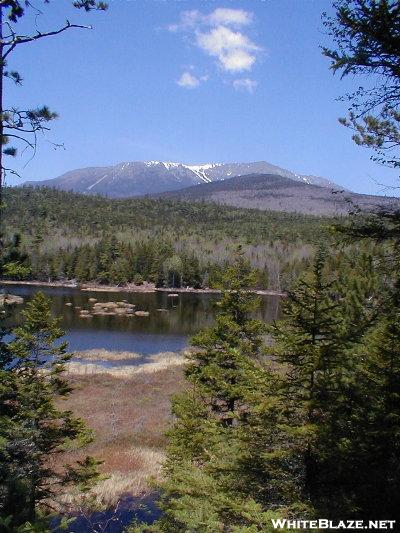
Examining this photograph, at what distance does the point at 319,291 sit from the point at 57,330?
11.1 metres

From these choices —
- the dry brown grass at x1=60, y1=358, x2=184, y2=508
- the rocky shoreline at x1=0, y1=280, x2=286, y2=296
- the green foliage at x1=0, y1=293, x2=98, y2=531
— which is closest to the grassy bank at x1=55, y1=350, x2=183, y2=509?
the dry brown grass at x1=60, y1=358, x2=184, y2=508

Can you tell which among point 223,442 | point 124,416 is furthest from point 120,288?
point 223,442

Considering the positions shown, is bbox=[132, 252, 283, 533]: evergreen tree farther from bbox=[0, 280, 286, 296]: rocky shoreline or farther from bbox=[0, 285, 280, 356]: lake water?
bbox=[0, 280, 286, 296]: rocky shoreline

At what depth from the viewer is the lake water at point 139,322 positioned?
56.8 m

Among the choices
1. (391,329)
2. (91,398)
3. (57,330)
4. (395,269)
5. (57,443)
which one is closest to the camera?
(395,269)

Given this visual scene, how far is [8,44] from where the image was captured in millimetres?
7270

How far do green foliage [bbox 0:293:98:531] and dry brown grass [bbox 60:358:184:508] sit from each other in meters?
3.30

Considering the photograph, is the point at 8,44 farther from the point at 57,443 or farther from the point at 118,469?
the point at 118,469

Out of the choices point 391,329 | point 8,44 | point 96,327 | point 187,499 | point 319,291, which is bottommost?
point 96,327

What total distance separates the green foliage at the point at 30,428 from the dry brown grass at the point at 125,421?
330cm

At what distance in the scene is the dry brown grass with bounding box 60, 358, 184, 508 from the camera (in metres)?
20.2

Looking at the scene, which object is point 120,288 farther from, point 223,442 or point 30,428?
point 223,442

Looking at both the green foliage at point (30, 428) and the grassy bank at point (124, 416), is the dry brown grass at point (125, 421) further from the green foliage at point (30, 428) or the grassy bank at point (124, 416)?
the green foliage at point (30, 428)

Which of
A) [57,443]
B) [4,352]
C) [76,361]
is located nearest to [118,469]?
[57,443]
